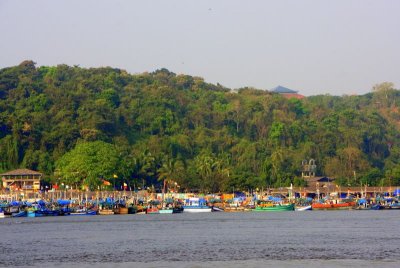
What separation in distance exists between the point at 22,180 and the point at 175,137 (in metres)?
38.1

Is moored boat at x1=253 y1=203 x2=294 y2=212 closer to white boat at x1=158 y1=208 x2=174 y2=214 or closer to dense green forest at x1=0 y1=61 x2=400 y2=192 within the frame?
white boat at x1=158 y1=208 x2=174 y2=214

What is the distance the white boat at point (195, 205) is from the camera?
12025cm

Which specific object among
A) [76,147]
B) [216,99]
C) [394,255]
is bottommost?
[394,255]

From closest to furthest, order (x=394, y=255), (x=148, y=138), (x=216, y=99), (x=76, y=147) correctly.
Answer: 1. (x=394, y=255)
2. (x=76, y=147)
3. (x=148, y=138)
4. (x=216, y=99)

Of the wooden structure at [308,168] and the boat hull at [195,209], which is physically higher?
the wooden structure at [308,168]

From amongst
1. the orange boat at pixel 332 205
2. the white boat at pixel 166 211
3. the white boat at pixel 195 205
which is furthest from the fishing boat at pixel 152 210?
the orange boat at pixel 332 205

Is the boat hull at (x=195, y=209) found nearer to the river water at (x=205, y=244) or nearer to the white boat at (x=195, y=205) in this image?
the white boat at (x=195, y=205)

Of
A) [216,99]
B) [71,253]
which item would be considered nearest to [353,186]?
[216,99]

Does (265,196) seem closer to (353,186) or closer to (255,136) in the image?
(353,186)

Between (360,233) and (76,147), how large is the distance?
73313 mm

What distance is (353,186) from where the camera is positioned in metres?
144

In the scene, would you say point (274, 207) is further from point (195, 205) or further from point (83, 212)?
point (83, 212)

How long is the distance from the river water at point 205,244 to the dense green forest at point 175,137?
46746 mm

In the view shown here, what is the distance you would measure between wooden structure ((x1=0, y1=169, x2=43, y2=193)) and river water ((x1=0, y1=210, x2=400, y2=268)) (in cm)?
4105
